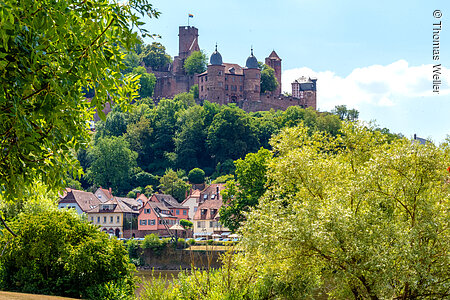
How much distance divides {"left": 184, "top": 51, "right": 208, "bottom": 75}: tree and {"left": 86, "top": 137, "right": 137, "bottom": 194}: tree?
4537 cm

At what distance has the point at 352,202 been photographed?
2059 centimetres

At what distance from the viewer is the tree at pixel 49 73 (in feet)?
29.1

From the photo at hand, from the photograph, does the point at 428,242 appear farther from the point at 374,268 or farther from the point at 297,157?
the point at 297,157

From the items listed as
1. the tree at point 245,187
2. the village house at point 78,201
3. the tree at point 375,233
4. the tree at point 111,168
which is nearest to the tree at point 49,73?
the tree at point 375,233

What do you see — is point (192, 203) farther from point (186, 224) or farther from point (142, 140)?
point (142, 140)

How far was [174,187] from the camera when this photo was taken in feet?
339

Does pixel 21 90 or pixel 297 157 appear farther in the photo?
pixel 297 157

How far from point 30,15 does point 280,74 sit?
150530 mm

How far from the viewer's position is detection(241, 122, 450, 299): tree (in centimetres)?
1834

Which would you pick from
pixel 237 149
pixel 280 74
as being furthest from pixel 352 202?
pixel 280 74

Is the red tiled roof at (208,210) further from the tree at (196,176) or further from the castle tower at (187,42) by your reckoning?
the castle tower at (187,42)

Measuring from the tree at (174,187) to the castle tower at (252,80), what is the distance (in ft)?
136

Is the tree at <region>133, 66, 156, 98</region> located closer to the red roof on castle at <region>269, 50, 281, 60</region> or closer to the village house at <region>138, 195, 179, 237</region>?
the red roof on castle at <region>269, 50, 281, 60</region>

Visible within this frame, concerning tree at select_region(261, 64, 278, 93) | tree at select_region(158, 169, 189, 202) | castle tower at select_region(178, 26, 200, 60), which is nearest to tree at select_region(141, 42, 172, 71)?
castle tower at select_region(178, 26, 200, 60)
